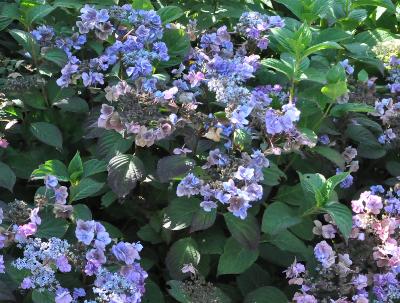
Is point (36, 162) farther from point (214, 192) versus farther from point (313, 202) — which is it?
point (313, 202)

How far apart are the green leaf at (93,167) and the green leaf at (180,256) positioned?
320 mm

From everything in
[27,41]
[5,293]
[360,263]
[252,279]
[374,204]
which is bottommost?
[252,279]

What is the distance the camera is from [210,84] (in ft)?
6.91

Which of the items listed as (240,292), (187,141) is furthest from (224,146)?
(240,292)

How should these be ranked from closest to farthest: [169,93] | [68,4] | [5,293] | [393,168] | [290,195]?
[5,293], [169,93], [290,195], [393,168], [68,4]

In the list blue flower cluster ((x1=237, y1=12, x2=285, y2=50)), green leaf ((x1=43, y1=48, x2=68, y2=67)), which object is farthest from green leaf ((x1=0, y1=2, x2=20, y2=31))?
blue flower cluster ((x1=237, y1=12, x2=285, y2=50))

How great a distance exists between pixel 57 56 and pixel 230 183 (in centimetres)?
92

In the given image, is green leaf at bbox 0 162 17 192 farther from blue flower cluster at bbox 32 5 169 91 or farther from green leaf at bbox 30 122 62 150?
blue flower cluster at bbox 32 5 169 91

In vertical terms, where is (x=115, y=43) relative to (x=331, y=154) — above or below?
above

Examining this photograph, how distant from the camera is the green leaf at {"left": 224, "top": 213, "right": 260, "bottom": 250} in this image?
1.94 m

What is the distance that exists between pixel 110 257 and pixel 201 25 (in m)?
1.43

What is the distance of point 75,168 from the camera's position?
6.66ft


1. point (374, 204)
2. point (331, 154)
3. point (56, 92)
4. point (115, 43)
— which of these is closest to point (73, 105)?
point (56, 92)

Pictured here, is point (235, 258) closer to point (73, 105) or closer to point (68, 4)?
point (73, 105)
